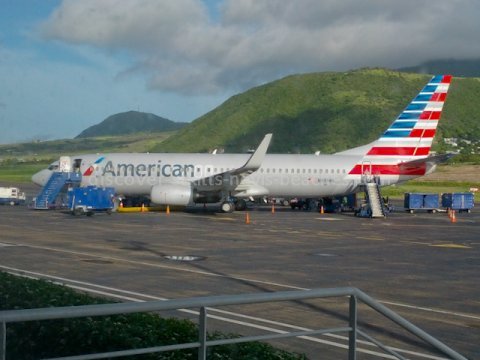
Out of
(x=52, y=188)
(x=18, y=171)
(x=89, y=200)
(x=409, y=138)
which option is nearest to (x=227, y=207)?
(x=89, y=200)

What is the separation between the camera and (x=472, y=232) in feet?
114

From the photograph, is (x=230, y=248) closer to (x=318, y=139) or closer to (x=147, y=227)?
(x=147, y=227)

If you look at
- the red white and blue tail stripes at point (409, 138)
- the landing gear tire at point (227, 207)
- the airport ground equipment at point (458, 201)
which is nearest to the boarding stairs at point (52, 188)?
the landing gear tire at point (227, 207)

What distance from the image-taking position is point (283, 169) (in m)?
48.9

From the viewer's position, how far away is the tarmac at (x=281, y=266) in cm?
1252

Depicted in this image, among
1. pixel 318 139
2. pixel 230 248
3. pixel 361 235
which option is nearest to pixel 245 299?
pixel 230 248

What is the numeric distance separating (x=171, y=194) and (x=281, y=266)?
76.8 feet

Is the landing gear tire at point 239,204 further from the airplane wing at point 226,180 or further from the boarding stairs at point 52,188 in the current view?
the boarding stairs at point 52,188

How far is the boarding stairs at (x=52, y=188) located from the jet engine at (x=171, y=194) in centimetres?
653

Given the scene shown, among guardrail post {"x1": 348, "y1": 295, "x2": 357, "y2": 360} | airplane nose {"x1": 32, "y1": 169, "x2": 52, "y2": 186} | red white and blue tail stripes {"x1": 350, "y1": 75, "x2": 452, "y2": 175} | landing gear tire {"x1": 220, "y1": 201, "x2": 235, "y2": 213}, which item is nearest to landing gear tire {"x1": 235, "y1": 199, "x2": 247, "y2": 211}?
landing gear tire {"x1": 220, "y1": 201, "x2": 235, "y2": 213}

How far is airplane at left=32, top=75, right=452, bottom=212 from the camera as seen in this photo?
47.4 m

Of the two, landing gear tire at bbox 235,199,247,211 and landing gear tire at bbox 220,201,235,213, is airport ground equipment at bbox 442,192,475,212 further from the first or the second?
landing gear tire at bbox 220,201,235,213

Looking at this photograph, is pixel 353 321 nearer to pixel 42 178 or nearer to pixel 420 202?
pixel 42 178

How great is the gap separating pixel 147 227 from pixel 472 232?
15223 millimetres
